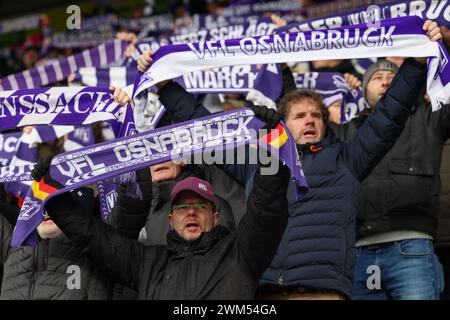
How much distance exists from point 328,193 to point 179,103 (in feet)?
3.91

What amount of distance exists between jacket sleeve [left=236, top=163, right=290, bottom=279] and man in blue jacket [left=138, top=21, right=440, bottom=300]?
0.42m

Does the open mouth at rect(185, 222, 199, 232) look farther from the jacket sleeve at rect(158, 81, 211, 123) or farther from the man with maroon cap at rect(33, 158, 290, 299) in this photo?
the jacket sleeve at rect(158, 81, 211, 123)

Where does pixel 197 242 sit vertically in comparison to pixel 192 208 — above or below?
below

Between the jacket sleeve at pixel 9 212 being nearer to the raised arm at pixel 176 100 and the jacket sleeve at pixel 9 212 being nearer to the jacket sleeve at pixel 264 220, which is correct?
the raised arm at pixel 176 100

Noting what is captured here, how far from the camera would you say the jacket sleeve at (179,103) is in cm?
620

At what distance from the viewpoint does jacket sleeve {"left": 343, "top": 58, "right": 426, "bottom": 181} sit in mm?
5609

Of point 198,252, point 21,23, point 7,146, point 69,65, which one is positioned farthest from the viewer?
point 21,23

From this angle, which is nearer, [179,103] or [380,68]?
[179,103]

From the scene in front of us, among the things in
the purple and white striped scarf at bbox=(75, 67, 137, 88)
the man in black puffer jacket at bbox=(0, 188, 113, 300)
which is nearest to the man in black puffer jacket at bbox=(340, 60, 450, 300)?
the man in black puffer jacket at bbox=(0, 188, 113, 300)

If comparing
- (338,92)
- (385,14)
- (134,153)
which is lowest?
(134,153)

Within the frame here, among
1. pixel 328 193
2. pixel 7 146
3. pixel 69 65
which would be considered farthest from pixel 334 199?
pixel 69 65

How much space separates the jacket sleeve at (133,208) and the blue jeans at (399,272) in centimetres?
138

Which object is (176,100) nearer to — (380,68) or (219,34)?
(380,68)

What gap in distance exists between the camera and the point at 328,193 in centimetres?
557
